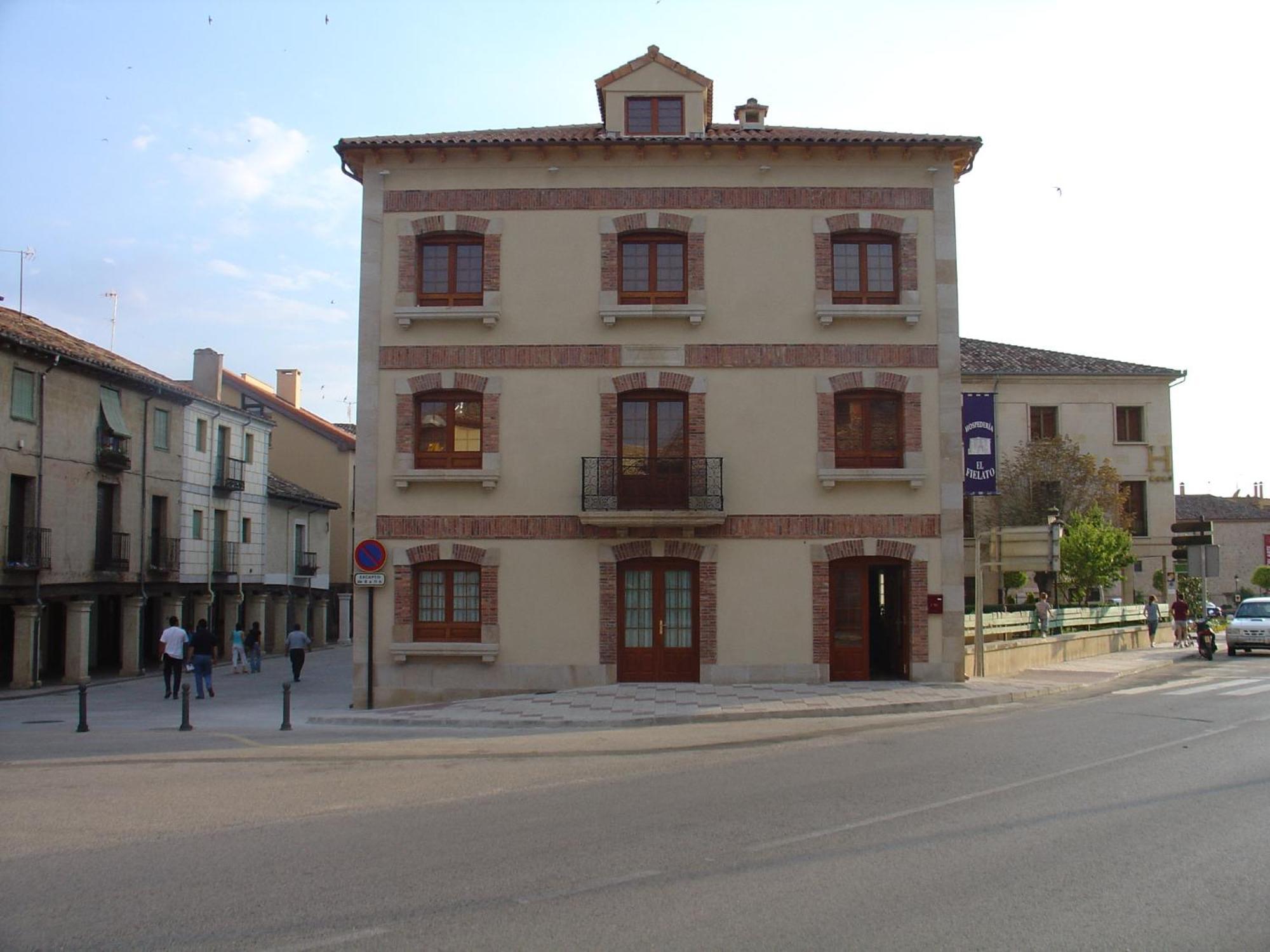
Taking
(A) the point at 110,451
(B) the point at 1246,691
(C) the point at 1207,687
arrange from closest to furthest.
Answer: (B) the point at 1246,691, (C) the point at 1207,687, (A) the point at 110,451

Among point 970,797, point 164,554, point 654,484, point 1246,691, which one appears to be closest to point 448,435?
point 654,484

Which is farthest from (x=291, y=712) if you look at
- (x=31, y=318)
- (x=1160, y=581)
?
(x=1160, y=581)

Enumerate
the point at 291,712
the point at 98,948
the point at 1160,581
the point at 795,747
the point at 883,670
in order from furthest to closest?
the point at 1160,581 → the point at 883,670 → the point at 291,712 → the point at 795,747 → the point at 98,948

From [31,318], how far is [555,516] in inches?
838

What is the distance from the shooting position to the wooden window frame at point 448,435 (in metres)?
20.0

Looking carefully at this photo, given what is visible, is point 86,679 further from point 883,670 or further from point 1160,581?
point 1160,581

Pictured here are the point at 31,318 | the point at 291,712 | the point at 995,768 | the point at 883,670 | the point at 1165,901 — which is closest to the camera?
the point at 1165,901

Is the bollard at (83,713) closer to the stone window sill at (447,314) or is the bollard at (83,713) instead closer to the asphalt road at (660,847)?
the asphalt road at (660,847)

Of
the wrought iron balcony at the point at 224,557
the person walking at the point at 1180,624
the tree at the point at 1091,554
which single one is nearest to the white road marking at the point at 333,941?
the tree at the point at 1091,554

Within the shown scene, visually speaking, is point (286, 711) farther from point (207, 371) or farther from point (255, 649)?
point (207, 371)

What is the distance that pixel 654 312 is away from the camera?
1991 cm

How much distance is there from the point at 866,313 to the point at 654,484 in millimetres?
5011

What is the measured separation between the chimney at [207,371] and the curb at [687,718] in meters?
26.6

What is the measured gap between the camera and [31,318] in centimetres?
3222
